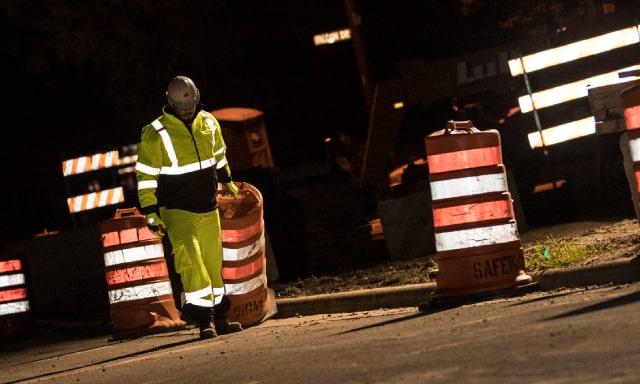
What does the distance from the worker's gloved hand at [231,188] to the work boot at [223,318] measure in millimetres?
950

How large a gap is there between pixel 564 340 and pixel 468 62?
18.1m

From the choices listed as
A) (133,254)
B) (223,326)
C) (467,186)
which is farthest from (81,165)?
(467,186)

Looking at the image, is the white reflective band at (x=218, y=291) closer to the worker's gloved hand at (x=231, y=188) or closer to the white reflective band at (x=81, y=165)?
the worker's gloved hand at (x=231, y=188)

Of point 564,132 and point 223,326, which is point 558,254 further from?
point 564,132

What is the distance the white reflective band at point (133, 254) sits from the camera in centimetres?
1508

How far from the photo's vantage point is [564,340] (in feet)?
26.7

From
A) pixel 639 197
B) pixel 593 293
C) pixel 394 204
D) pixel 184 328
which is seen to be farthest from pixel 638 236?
pixel 394 204

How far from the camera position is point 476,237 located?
11.6 metres

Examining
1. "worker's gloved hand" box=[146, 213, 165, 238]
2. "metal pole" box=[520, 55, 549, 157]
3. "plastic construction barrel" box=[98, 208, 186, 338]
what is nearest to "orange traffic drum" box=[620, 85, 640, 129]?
"worker's gloved hand" box=[146, 213, 165, 238]

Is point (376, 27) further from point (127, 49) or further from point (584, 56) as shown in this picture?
point (584, 56)

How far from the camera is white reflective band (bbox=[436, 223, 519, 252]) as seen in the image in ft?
38.0

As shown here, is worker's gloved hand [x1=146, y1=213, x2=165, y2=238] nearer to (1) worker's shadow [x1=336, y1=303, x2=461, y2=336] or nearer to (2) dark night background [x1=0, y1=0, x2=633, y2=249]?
(1) worker's shadow [x1=336, y1=303, x2=461, y2=336]

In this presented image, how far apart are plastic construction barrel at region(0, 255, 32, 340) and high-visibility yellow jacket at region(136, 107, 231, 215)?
21.6 feet

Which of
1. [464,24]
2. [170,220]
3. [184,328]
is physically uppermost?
[464,24]
